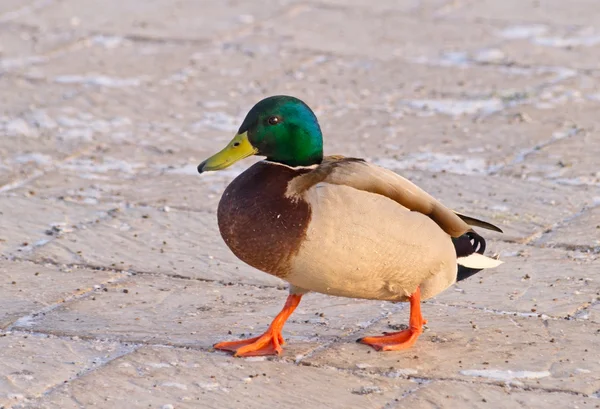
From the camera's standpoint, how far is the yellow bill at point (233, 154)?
13.4 ft

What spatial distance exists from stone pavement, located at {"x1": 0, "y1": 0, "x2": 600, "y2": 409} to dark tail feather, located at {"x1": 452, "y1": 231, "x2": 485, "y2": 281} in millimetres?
220

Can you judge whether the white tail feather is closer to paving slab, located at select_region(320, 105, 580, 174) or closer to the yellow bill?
the yellow bill

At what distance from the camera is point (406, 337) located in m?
4.22

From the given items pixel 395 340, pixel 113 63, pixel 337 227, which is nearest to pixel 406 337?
pixel 395 340

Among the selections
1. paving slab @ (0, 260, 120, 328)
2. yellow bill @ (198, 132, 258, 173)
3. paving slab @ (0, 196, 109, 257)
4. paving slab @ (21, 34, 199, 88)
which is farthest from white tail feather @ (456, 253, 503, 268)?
paving slab @ (21, 34, 199, 88)

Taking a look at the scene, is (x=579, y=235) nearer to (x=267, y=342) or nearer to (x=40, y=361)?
(x=267, y=342)

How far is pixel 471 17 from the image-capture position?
933cm

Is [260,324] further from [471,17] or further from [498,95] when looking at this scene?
[471,17]

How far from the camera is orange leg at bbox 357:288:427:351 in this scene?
417cm

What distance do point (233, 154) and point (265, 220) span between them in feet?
1.06

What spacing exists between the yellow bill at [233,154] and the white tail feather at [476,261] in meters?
Result: 0.84

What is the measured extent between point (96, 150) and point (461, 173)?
80.5 inches

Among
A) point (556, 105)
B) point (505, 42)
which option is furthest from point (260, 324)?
point (505, 42)

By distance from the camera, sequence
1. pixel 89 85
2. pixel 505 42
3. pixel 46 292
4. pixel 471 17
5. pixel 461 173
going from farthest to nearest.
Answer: pixel 471 17, pixel 505 42, pixel 89 85, pixel 461 173, pixel 46 292
